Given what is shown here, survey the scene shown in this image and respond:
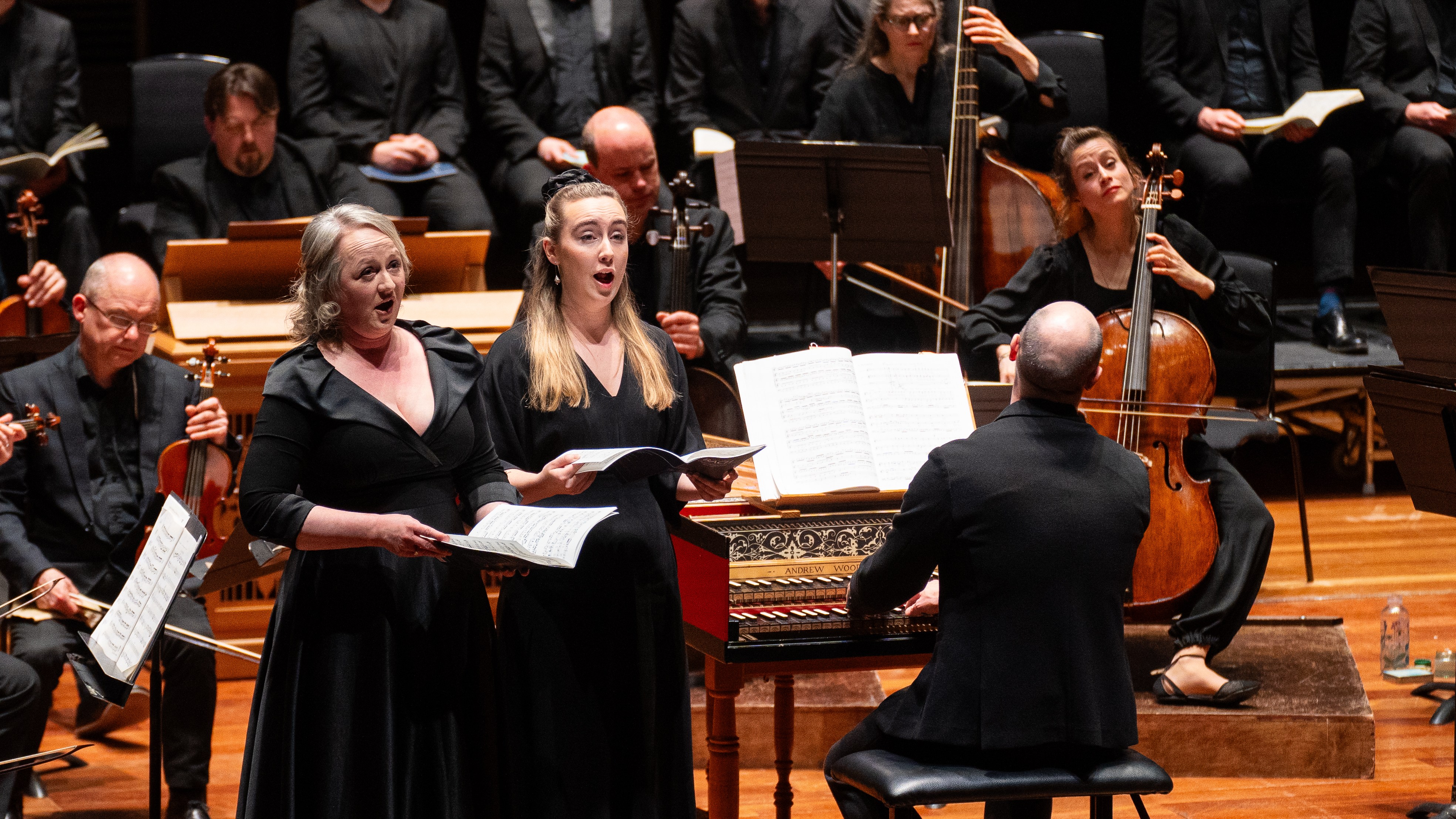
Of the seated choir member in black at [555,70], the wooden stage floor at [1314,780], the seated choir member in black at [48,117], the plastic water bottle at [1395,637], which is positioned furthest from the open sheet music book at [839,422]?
the seated choir member in black at [48,117]

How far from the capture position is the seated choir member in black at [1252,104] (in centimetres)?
565

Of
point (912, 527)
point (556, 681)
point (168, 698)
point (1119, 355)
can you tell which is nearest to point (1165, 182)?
point (1119, 355)

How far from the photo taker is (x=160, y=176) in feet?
15.4

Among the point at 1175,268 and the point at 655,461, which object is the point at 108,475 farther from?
the point at 1175,268

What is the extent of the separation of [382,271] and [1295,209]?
17.7ft

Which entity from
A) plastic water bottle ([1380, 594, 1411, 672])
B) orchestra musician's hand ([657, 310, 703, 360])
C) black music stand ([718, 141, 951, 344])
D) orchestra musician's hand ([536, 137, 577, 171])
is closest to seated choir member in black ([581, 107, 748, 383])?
orchestra musician's hand ([657, 310, 703, 360])

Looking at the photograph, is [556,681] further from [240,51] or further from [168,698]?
[240,51]

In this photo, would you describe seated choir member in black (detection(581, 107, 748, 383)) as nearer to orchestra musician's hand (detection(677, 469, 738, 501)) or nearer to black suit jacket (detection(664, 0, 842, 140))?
black suit jacket (detection(664, 0, 842, 140))

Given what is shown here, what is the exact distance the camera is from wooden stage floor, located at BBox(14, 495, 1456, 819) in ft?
11.1

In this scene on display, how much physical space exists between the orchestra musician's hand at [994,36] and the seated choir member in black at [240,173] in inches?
82.8

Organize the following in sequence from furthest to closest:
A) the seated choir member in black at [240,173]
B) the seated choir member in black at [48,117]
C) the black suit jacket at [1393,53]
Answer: the black suit jacket at [1393,53] < the seated choir member in black at [48,117] < the seated choir member in black at [240,173]

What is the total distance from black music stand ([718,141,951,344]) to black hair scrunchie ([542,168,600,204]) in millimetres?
1433

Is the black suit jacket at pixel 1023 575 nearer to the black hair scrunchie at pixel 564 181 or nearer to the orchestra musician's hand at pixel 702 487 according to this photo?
the orchestra musician's hand at pixel 702 487

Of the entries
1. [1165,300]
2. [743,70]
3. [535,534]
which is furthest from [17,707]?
[743,70]
